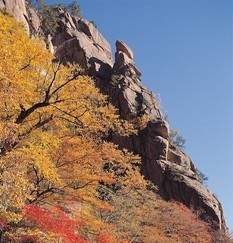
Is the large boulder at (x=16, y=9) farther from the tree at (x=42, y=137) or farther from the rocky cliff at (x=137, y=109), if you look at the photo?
the tree at (x=42, y=137)

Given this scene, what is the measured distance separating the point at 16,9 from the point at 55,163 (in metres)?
30.8

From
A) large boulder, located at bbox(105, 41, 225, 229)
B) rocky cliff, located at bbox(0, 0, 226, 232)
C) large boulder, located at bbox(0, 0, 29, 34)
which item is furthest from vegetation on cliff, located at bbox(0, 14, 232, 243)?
large boulder, located at bbox(0, 0, 29, 34)

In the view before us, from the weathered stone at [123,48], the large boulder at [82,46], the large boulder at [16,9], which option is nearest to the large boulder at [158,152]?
the large boulder at [82,46]

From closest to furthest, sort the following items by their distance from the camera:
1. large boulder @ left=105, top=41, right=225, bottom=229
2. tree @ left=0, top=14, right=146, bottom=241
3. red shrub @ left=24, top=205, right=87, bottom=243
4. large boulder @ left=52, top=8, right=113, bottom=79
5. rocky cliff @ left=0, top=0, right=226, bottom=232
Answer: tree @ left=0, top=14, right=146, bottom=241
red shrub @ left=24, top=205, right=87, bottom=243
large boulder @ left=105, top=41, right=225, bottom=229
rocky cliff @ left=0, top=0, right=226, bottom=232
large boulder @ left=52, top=8, right=113, bottom=79

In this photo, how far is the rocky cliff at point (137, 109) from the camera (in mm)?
51062

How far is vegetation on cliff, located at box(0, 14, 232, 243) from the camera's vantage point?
22.3 metres

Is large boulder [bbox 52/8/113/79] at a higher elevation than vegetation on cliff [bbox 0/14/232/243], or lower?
higher

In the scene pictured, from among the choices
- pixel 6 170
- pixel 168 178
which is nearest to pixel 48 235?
pixel 6 170

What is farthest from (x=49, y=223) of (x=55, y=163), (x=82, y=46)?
(x=82, y=46)

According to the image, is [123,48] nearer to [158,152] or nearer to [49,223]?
[158,152]

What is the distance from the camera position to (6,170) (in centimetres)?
2036

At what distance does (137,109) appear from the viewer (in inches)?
2249

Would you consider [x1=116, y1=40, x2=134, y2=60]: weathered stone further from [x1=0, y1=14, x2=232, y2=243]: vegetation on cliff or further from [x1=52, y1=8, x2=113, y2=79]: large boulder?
[x1=0, y1=14, x2=232, y2=243]: vegetation on cliff

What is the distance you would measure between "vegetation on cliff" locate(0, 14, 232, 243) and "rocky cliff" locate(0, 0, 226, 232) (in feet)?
27.0
